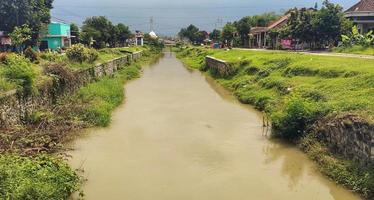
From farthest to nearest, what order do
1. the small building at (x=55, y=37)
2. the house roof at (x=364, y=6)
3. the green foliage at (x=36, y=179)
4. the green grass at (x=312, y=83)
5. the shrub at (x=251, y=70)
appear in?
the small building at (x=55, y=37), the house roof at (x=364, y=6), the shrub at (x=251, y=70), the green grass at (x=312, y=83), the green foliage at (x=36, y=179)

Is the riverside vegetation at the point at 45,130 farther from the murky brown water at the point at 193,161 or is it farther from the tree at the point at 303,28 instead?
the tree at the point at 303,28

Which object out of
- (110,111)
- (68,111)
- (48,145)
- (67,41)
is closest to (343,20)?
(110,111)

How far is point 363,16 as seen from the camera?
49156 mm

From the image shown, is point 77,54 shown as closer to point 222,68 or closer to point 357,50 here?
point 222,68

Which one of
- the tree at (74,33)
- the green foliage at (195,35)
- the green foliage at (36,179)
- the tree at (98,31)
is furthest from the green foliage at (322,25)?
the green foliage at (195,35)

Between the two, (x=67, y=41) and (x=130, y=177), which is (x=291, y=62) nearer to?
(x=130, y=177)

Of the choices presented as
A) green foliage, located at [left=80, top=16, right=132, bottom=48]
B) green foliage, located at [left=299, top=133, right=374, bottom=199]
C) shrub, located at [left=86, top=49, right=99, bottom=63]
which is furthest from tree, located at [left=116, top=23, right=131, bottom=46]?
green foliage, located at [left=299, top=133, right=374, bottom=199]

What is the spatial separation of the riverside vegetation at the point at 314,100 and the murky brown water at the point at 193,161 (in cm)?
43

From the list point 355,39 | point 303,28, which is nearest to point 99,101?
point 355,39

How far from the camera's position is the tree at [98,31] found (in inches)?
2638

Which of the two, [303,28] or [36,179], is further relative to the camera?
[303,28]

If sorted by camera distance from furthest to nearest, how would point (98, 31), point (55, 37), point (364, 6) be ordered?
point (98, 31) < point (55, 37) < point (364, 6)

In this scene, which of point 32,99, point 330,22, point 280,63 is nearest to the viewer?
point 32,99

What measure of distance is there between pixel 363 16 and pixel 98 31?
38.9 meters
